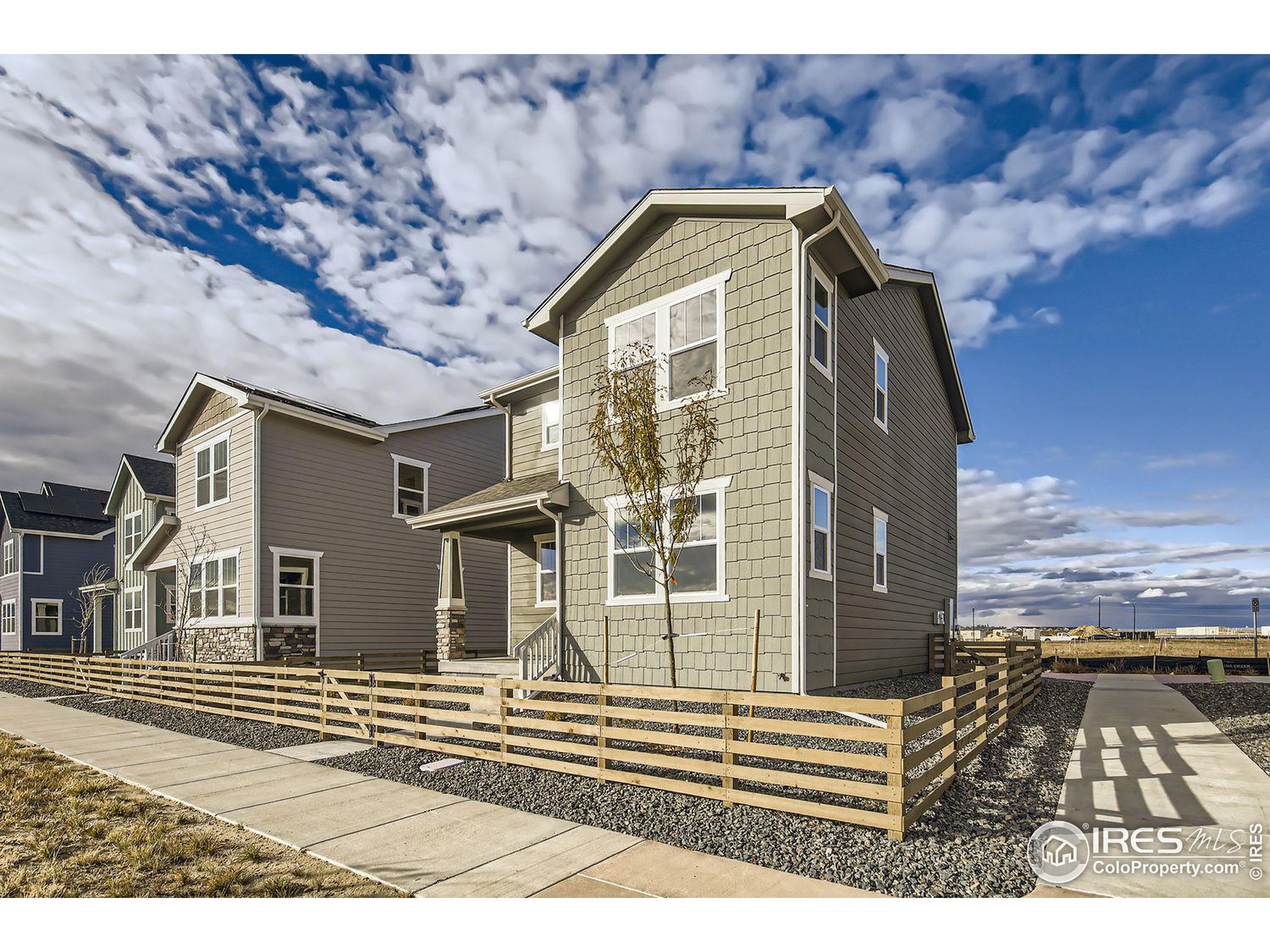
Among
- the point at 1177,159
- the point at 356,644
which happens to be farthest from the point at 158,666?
the point at 1177,159

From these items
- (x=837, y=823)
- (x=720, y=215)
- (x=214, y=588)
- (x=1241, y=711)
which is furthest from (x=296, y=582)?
(x=1241, y=711)

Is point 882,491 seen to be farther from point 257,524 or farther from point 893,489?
point 257,524

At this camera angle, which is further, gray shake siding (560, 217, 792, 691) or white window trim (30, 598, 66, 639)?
white window trim (30, 598, 66, 639)

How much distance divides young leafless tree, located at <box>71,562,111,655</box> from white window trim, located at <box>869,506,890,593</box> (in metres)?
29.2

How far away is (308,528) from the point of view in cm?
1906

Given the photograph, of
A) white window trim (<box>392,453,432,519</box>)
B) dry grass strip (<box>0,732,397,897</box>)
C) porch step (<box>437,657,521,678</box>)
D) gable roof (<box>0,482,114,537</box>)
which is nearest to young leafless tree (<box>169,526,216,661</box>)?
white window trim (<box>392,453,432,519</box>)

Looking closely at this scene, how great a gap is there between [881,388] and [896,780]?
10.7 m

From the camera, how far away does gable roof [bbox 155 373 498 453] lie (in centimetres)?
1856

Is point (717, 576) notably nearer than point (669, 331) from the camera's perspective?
Yes

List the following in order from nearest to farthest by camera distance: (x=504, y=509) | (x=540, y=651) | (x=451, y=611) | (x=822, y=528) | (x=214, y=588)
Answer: (x=822, y=528), (x=540, y=651), (x=504, y=509), (x=451, y=611), (x=214, y=588)

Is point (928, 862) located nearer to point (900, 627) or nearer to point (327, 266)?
point (900, 627)

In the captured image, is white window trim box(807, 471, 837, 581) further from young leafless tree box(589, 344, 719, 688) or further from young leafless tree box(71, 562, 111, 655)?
young leafless tree box(71, 562, 111, 655)

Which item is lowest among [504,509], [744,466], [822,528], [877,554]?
[877,554]

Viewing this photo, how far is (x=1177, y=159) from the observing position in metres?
10.6
